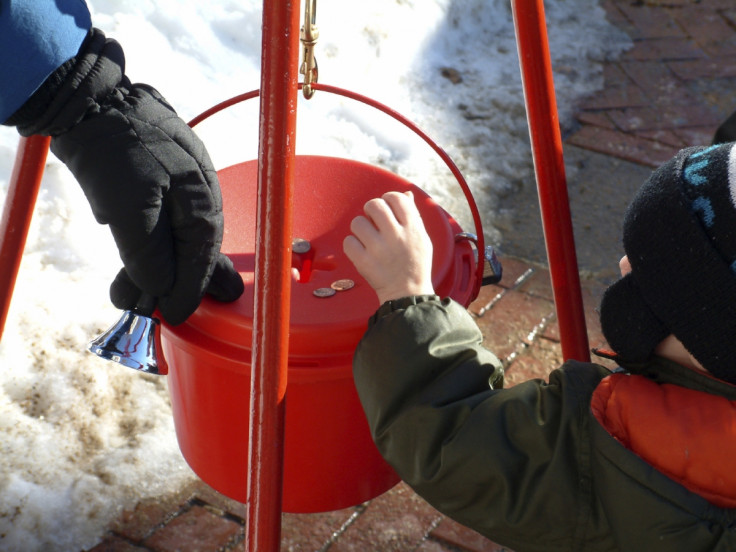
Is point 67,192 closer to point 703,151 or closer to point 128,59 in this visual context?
point 128,59

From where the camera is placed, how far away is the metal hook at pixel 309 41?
108 centimetres

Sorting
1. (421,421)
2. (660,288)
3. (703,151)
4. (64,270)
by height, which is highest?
(703,151)

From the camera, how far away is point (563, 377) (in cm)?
105

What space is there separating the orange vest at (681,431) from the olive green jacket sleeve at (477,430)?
0.05 meters

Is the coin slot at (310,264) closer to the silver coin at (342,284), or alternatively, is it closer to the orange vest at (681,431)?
the silver coin at (342,284)

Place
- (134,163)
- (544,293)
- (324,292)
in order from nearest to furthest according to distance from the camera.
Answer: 1. (134,163)
2. (324,292)
3. (544,293)

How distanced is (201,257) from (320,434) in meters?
0.35

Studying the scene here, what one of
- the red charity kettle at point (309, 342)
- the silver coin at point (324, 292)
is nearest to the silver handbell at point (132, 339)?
the red charity kettle at point (309, 342)

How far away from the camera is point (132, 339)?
1138mm

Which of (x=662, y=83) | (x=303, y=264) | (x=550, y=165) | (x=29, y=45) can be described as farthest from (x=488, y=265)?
(x=662, y=83)

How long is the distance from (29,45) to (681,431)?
85cm

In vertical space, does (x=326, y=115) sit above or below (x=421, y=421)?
below

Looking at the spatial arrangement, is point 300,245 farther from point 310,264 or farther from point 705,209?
point 705,209

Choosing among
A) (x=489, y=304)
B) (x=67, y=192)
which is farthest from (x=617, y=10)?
(x=67, y=192)
